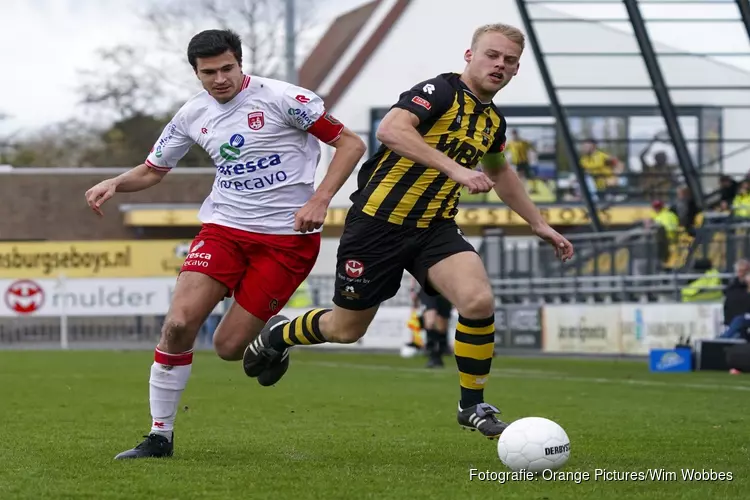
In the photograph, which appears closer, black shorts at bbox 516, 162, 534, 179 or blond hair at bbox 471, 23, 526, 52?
blond hair at bbox 471, 23, 526, 52

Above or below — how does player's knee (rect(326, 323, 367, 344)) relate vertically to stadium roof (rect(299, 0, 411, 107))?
below

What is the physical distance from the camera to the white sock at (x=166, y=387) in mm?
7289

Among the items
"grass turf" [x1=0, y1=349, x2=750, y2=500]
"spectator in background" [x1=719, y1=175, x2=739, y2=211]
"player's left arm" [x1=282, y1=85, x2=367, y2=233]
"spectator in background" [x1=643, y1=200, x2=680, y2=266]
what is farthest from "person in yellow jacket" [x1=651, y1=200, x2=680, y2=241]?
"player's left arm" [x1=282, y1=85, x2=367, y2=233]

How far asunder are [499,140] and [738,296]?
11852 mm

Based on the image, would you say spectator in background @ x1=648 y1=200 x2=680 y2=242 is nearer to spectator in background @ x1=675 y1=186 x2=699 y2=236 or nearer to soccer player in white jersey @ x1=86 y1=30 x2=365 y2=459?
spectator in background @ x1=675 y1=186 x2=699 y2=236

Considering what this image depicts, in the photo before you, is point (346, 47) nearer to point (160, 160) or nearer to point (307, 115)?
point (160, 160)

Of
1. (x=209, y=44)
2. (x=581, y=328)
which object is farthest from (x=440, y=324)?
(x=209, y=44)

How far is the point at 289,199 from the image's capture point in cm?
772

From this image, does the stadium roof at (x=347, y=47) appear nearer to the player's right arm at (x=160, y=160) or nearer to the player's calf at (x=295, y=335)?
the player's calf at (x=295, y=335)

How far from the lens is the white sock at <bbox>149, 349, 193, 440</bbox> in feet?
23.9

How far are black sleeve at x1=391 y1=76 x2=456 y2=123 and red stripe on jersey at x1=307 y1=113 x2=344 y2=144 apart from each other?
0.42 meters

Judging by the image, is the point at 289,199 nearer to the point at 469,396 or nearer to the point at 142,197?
the point at 469,396

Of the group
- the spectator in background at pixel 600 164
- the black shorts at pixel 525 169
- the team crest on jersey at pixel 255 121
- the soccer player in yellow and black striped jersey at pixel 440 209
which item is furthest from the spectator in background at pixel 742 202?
the team crest on jersey at pixel 255 121

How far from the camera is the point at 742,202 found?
75.0ft
